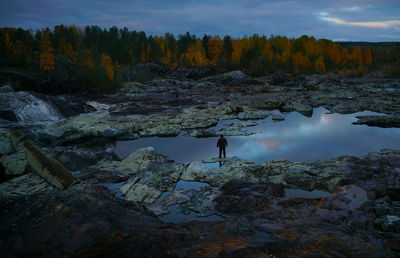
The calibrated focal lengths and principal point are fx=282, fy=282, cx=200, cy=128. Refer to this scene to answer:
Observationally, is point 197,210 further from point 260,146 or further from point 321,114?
point 321,114

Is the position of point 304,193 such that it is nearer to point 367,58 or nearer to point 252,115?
point 252,115

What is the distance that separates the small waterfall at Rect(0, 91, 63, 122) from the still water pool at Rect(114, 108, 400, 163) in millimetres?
13448

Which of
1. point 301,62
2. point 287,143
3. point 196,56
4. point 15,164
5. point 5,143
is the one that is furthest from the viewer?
point 196,56

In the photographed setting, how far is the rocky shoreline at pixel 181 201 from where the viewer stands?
802cm

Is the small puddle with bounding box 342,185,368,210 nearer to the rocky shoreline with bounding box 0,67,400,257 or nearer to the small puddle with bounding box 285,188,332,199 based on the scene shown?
the rocky shoreline with bounding box 0,67,400,257

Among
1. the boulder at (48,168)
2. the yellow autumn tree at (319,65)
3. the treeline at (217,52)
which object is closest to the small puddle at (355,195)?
the boulder at (48,168)

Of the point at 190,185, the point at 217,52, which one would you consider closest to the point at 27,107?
the point at 190,185

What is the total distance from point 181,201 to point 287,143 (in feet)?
58.8

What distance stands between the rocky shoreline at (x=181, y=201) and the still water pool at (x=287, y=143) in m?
Result: 2.33

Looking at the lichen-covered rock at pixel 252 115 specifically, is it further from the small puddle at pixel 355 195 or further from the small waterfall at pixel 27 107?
the small puddle at pixel 355 195

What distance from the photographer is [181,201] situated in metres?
16.2

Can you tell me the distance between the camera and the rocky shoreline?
26.3 ft

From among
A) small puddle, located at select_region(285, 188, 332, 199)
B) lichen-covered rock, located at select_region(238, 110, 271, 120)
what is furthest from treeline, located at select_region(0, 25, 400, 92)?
small puddle, located at select_region(285, 188, 332, 199)

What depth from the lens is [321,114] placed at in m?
47.6
